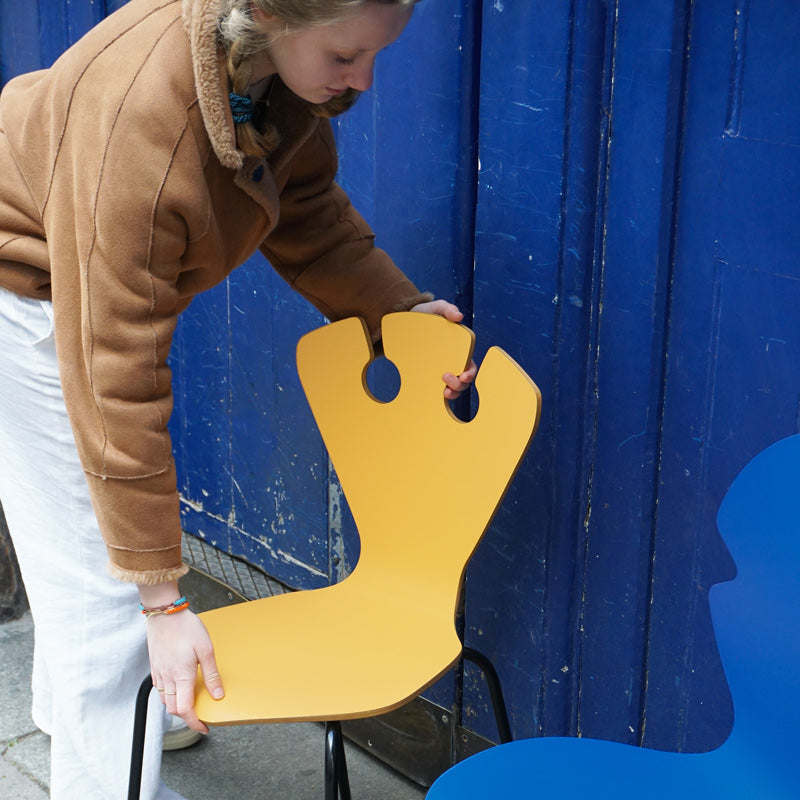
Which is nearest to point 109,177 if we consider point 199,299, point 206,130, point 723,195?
point 206,130

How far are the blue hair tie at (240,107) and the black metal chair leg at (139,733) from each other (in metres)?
0.93

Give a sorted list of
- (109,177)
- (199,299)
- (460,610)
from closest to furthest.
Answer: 1. (109,177)
2. (460,610)
3. (199,299)

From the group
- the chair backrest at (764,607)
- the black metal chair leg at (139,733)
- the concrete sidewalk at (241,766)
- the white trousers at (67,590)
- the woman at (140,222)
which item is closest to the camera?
the chair backrest at (764,607)

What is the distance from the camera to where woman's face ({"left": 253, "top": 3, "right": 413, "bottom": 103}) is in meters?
1.55

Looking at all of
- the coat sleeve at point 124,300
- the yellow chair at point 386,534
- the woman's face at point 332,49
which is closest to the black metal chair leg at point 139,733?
the yellow chair at point 386,534

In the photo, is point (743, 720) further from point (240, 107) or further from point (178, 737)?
point (178, 737)

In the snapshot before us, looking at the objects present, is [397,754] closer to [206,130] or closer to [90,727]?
[90,727]

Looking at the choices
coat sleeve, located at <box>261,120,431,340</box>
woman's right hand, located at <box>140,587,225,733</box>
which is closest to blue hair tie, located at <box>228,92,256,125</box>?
coat sleeve, located at <box>261,120,431,340</box>

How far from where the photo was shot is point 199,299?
3160 mm

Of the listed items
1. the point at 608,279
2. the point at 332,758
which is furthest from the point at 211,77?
the point at 332,758

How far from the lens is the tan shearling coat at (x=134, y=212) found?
1.63 meters

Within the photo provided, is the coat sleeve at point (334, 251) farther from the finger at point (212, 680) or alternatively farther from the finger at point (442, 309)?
the finger at point (212, 680)

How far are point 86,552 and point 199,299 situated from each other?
47.7 inches

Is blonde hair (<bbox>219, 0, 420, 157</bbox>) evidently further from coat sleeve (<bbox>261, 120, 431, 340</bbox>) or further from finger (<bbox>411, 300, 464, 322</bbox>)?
finger (<bbox>411, 300, 464, 322</bbox>)
